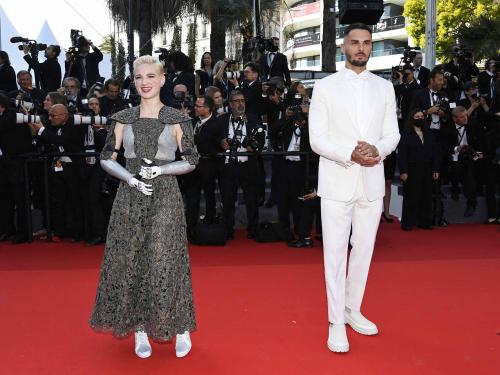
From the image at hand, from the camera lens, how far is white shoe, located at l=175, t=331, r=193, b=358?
3711 mm

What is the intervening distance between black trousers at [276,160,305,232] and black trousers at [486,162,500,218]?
9.33 ft

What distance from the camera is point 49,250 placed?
7.18 m

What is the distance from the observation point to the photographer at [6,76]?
9922 mm

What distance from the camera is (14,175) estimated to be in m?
7.48

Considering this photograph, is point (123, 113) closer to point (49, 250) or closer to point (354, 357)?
point (354, 357)

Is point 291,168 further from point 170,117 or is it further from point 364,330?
point 170,117

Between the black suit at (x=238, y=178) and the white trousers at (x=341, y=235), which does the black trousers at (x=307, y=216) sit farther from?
the white trousers at (x=341, y=235)

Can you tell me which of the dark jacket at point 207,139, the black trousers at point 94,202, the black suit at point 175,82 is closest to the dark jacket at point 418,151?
the dark jacket at point 207,139

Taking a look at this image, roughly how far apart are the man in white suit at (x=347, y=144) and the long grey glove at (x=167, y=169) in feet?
2.55

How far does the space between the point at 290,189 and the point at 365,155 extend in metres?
3.97

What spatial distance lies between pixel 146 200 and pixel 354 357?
149 centimetres

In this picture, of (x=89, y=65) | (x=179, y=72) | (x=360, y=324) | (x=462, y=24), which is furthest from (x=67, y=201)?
(x=462, y=24)

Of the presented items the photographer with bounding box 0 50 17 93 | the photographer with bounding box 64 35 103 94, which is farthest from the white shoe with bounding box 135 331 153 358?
the photographer with bounding box 64 35 103 94

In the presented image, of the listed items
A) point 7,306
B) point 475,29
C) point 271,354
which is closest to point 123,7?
point 475,29
